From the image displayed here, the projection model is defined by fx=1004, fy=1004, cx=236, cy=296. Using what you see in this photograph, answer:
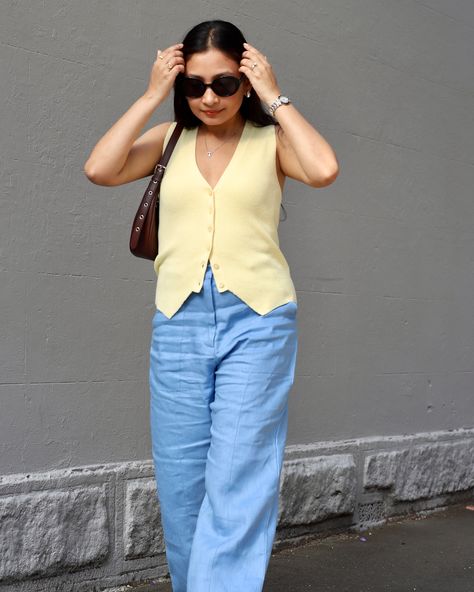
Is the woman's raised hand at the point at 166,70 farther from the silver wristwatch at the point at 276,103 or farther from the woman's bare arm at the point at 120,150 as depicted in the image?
the silver wristwatch at the point at 276,103

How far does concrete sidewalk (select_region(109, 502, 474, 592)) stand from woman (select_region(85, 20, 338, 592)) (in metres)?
1.41

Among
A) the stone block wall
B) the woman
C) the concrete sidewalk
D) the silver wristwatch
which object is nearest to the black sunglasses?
the woman

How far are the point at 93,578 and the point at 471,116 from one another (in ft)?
12.0

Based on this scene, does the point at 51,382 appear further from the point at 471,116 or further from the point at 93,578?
the point at 471,116

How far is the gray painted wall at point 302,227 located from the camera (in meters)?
3.84

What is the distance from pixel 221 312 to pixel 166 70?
0.74m

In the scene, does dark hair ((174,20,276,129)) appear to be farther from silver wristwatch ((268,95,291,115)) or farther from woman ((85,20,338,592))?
silver wristwatch ((268,95,291,115))

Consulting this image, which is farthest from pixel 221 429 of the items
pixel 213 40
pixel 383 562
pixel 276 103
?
pixel 383 562

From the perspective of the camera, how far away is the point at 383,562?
4.75 m

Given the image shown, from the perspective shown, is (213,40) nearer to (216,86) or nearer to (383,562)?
(216,86)

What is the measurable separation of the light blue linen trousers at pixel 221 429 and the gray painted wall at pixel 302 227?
102 cm

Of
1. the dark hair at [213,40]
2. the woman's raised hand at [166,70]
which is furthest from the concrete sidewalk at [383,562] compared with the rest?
the dark hair at [213,40]

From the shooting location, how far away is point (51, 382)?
3906 millimetres

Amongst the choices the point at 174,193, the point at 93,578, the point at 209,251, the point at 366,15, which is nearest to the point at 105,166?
the point at 174,193
